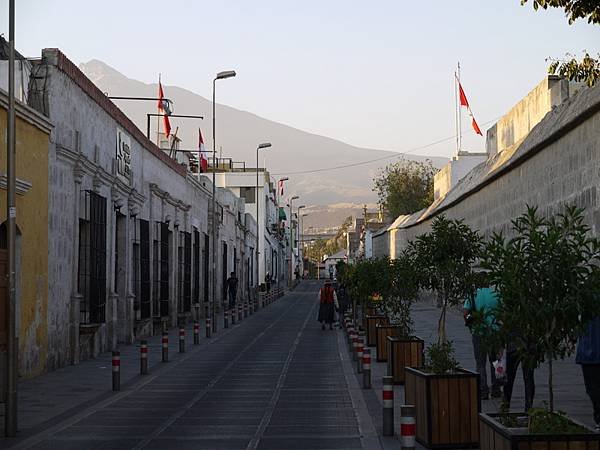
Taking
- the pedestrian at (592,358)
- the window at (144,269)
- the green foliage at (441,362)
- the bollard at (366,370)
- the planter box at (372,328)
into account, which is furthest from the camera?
the window at (144,269)

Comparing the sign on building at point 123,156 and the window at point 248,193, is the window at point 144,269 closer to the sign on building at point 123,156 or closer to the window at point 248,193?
the sign on building at point 123,156

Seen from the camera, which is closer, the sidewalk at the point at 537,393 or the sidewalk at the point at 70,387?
the sidewalk at the point at 537,393

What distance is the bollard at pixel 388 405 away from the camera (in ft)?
38.6

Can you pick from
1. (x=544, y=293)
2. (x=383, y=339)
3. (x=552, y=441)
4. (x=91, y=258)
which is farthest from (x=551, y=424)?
(x=91, y=258)

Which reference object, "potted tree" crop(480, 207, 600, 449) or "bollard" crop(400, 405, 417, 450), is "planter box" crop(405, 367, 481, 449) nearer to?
"bollard" crop(400, 405, 417, 450)

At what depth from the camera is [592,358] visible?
34.7 feet

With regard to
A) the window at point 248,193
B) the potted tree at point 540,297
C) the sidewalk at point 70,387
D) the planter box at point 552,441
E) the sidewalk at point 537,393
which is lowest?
the sidewalk at point 70,387

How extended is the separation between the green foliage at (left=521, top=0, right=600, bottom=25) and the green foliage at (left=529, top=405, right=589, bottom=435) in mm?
5788

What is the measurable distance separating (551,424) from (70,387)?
41.8ft

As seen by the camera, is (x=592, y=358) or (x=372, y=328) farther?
(x=372, y=328)

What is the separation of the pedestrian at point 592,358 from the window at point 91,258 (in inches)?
617

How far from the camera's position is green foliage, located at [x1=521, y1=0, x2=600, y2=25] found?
454 inches

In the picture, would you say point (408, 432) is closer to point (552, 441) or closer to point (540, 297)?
point (540, 297)

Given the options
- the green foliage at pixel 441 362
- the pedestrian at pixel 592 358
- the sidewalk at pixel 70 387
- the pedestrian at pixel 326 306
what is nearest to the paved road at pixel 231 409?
the sidewalk at pixel 70 387
